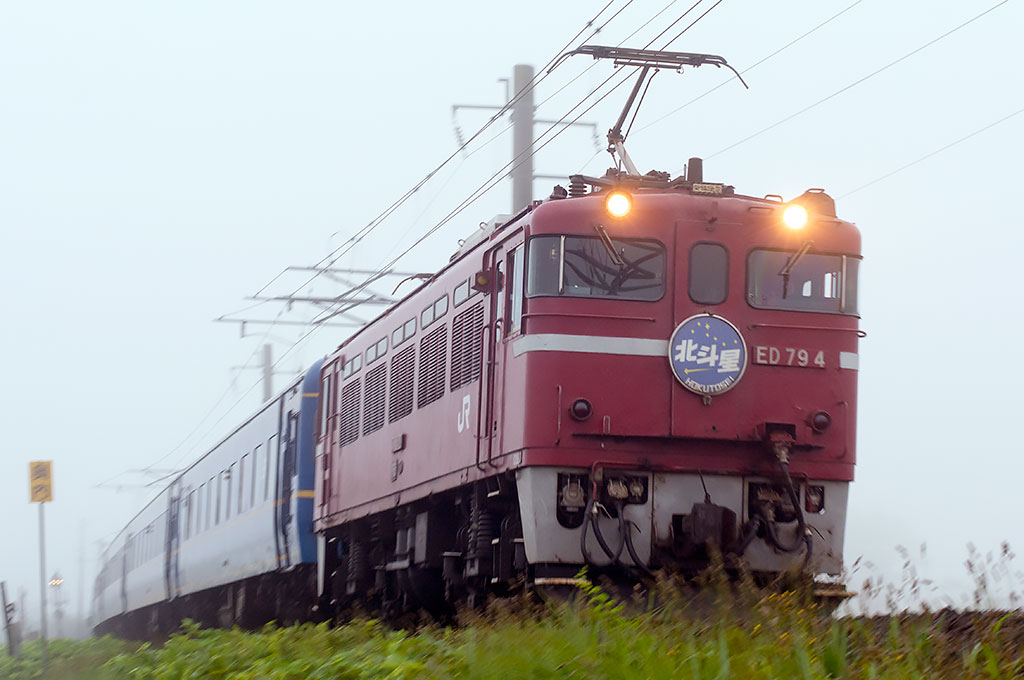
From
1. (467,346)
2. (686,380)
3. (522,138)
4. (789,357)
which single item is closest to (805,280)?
(789,357)

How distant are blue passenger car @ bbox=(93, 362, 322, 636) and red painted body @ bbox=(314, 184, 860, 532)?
763 cm

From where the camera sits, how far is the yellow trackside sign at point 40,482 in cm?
1781

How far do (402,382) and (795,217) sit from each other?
4625 mm

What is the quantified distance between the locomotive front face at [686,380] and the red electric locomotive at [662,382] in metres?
0.01

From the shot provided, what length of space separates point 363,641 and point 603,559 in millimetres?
1915

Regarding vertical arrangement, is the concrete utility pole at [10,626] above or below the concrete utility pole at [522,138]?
below

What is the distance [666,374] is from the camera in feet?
33.4

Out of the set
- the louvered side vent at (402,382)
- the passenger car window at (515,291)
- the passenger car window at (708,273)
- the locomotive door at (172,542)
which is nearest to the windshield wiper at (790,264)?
the passenger car window at (708,273)

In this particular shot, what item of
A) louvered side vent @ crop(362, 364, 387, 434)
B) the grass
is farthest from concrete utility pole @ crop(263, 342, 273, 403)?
the grass

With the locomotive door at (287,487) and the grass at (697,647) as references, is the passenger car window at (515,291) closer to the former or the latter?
the grass at (697,647)

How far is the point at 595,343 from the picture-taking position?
10.2 meters

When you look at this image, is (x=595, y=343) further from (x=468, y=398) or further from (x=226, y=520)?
(x=226, y=520)

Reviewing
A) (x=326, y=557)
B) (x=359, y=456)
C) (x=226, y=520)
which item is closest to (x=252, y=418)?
(x=226, y=520)

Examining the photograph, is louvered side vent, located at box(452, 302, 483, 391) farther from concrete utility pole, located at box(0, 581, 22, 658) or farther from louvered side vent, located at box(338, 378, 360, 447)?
concrete utility pole, located at box(0, 581, 22, 658)
